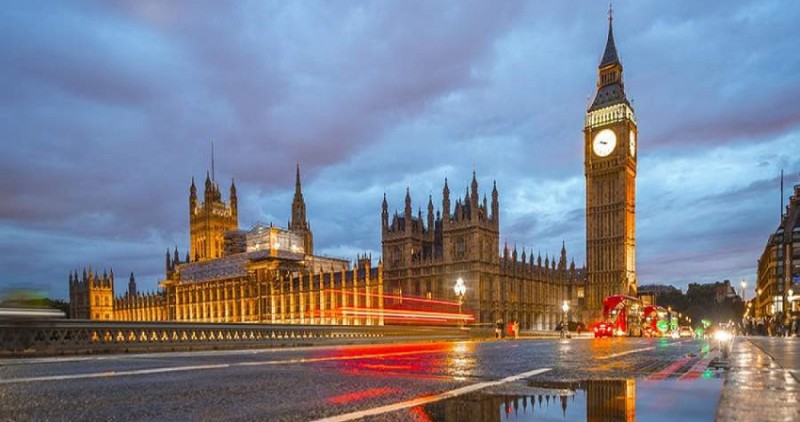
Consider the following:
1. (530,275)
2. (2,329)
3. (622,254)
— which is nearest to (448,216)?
(530,275)

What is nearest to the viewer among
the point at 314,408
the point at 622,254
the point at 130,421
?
the point at 130,421

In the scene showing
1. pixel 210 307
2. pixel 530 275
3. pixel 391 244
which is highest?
pixel 391 244

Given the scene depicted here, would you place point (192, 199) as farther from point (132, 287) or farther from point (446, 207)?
point (446, 207)

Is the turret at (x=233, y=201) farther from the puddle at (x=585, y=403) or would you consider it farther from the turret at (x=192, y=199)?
the puddle at (x=585, y=403)

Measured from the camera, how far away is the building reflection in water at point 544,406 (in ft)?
15.1

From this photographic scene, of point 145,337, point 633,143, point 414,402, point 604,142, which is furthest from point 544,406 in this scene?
point 633,143

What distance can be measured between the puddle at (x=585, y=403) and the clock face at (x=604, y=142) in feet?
279

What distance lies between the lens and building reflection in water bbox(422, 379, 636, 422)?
15.1 feet

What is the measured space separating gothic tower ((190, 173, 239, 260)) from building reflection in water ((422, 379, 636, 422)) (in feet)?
427

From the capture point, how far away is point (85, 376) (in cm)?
789

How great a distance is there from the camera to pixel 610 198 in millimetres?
85625

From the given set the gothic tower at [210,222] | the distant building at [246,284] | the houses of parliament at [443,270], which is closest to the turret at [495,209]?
the houses of parliament at [443,270]

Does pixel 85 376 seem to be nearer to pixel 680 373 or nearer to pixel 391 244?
pixel 680 373

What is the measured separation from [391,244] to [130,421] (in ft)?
225
